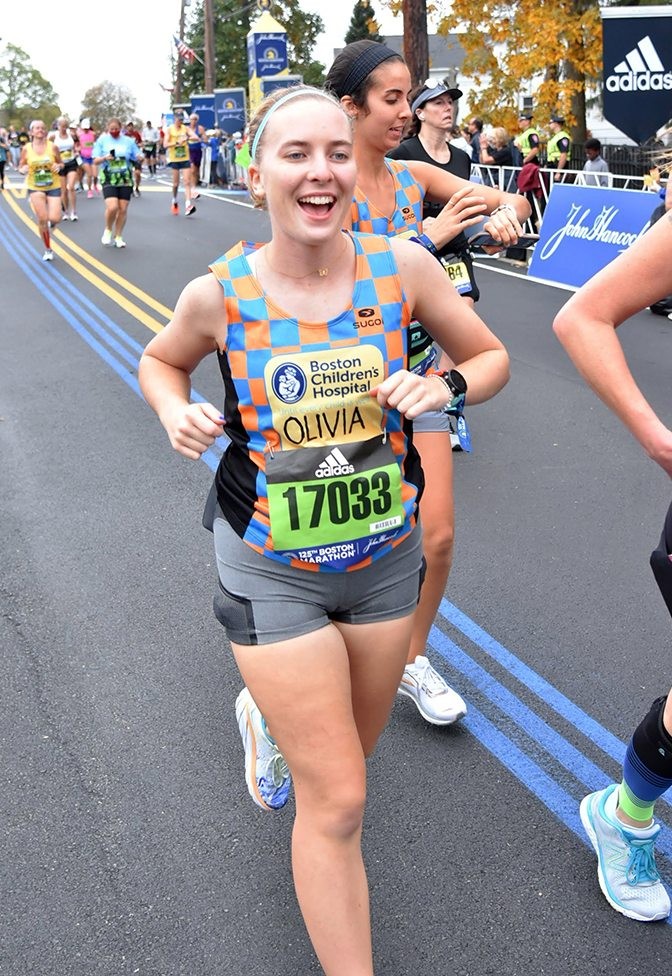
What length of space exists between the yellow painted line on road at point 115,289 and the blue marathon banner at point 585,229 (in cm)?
495

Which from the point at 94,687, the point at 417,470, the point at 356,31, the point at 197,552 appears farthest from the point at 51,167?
the point at 356,31

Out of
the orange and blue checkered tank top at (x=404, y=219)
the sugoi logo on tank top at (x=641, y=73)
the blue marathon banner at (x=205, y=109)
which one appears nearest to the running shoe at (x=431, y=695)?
the orange and blue checkered tank top at (x=404, y=219)

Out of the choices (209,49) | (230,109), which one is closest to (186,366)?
(230,109)

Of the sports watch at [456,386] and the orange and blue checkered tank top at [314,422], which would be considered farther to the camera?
the sports watch at [456,386]

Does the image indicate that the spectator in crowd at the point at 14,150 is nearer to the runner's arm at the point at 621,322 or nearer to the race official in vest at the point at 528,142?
the race official in vest at the point at 528,142

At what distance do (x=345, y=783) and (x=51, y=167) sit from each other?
1538 centimetres

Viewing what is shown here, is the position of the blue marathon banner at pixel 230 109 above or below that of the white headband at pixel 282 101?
below

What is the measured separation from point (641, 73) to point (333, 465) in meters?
12.9

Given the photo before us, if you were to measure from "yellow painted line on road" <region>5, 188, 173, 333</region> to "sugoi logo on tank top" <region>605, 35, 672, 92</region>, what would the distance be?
6.32 meters

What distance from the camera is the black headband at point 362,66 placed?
3.65 meters

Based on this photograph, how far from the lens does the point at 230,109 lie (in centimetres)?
3816

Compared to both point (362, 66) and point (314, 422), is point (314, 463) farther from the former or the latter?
point (362, 66)

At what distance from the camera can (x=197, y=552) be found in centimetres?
556

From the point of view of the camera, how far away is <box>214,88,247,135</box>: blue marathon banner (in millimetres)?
37562
